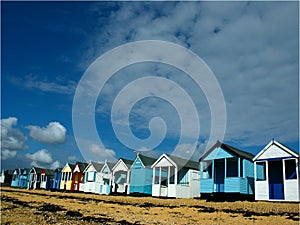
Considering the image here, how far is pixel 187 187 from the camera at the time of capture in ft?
103

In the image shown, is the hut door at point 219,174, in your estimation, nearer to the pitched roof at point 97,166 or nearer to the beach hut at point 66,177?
the pitched roof at point 97,166

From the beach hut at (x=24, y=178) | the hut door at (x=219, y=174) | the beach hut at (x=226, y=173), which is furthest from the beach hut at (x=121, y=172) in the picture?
the beach hut at (x=24, y=178)

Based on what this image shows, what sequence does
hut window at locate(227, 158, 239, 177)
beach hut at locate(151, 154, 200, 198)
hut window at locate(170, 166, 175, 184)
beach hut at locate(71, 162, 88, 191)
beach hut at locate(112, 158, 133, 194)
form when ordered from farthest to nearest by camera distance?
1. beach hut at locate(71, 162, 88, 191)
2. beach hut at locate(112, 158, 133, 194)
3. hut window at locate(170, 166, 175, 184)
4. beach hut at locate(151, 154, 200, 198)
5. hut window at locate(227, 158, 239, 177)

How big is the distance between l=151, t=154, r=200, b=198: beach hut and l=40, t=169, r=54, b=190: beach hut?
34.4 m

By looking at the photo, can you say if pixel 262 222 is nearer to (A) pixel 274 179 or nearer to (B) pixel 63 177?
(A) pixel 274 179

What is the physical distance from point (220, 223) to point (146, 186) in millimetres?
21975

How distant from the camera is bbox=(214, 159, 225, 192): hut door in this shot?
27906 mm

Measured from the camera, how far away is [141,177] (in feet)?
112

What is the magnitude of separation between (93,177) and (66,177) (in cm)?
1184

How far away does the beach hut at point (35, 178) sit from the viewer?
6556 cm

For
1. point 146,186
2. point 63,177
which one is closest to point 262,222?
point 146,186

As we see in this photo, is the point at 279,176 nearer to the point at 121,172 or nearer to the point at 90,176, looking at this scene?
the point at 121,172

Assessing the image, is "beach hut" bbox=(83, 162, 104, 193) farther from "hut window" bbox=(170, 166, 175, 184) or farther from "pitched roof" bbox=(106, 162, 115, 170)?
"hut window" bbox=(170, 166, 175, 184)

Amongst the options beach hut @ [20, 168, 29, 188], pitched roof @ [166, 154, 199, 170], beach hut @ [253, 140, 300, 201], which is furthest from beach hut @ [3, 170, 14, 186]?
beach hut @ [253, 140, 300, 201]
